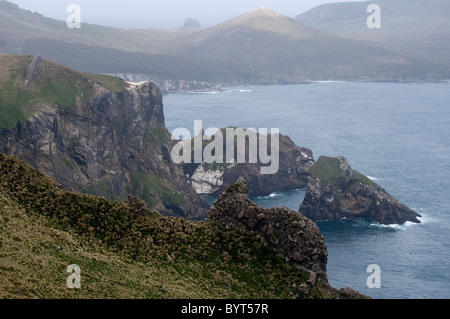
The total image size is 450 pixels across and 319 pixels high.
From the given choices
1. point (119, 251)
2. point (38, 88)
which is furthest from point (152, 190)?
point (119, 251)

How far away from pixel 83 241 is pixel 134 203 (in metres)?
7.46

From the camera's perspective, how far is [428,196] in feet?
648

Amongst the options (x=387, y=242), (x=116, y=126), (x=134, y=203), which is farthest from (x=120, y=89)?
(x=134, y=203)

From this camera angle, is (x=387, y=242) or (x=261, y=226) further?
(x=387, y=242)

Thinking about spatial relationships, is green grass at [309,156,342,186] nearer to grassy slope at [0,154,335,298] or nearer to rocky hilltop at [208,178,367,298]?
rocky hilltop at [208,178,367,298]

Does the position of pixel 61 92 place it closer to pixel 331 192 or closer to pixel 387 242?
pixel 331 192

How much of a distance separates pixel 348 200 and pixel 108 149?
6598 cm

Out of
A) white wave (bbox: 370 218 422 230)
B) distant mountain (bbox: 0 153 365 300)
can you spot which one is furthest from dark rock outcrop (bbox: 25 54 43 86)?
distant mountain (bbox: 0 153 365 300)

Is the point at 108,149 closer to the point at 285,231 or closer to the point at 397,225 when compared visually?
the point at 397,225

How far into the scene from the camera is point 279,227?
67.8 metres

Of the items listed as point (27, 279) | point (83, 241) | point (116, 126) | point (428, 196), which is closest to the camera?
point (27, 279)

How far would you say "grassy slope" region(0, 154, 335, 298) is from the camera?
56.2 m

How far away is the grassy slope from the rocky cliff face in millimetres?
87261

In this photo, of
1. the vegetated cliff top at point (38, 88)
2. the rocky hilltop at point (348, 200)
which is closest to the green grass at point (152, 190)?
the vegetated cliff top at point (38, 88)
